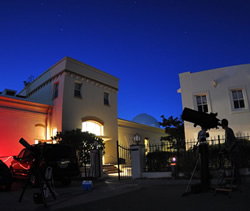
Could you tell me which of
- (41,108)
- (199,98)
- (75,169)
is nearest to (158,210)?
(75,169)

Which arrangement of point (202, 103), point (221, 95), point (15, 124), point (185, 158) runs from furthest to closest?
1. point (15, 124)
2. point (202, 103)
3. point (221, 95)
4. point (185, 158)

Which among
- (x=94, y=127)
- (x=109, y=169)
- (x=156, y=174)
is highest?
(x=94, y=127)

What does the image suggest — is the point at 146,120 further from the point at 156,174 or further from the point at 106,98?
the point at 156,174

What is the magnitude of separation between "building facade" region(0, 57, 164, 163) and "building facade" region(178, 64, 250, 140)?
25.0ft

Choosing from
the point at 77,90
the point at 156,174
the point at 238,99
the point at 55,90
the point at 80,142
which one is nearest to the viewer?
the point at 156,174

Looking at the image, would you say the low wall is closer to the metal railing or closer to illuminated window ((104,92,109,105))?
the metal railing

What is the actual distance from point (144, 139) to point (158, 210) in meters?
22.5

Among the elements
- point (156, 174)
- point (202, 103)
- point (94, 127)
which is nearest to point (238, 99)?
point (202, 103)

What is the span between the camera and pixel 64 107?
1712 cm

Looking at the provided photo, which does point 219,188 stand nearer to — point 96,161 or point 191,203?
point 191,203

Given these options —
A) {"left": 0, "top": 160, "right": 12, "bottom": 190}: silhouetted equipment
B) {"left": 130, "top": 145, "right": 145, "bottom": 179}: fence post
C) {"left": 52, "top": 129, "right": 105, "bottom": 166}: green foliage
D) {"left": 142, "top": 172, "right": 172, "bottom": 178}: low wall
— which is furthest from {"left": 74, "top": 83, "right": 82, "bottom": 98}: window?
{"left": 0, "top": 160, "right": 12, "bottom": 190}: silhouetted equipment

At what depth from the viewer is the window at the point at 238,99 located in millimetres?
14484

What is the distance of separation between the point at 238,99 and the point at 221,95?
3.45 ft

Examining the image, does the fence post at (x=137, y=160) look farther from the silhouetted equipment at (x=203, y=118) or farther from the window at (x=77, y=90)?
the window at (x=77, y=90)
